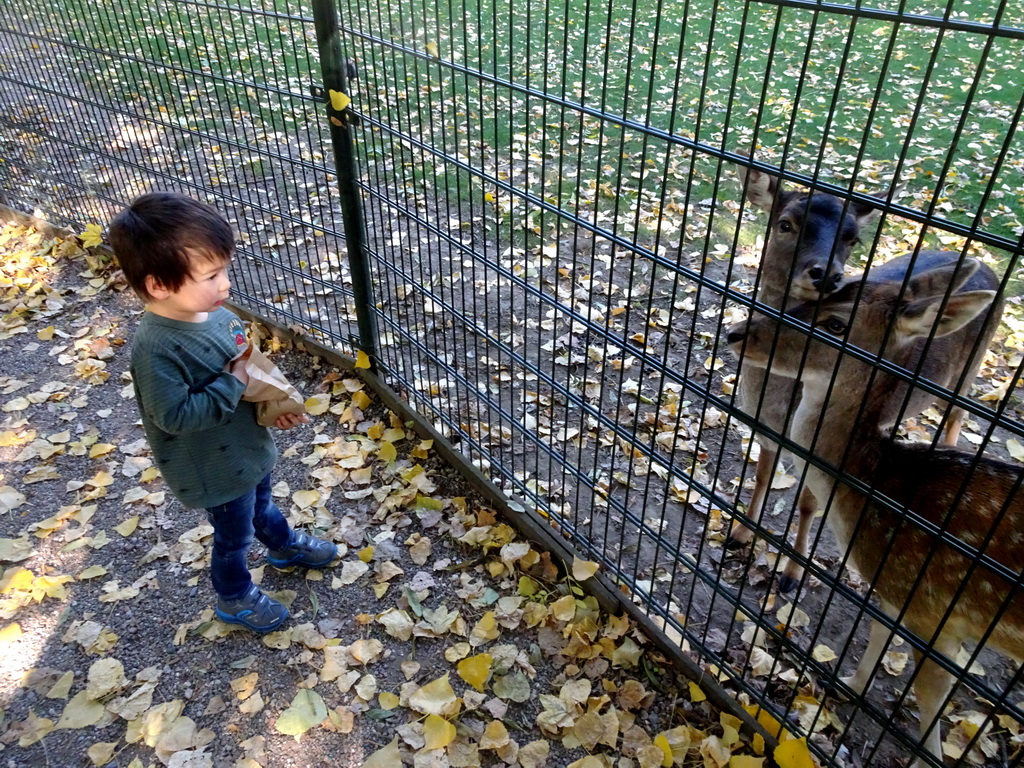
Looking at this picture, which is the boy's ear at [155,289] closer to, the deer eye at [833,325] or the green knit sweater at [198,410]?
the green knit sweater at [198,410]

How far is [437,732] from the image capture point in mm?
2859

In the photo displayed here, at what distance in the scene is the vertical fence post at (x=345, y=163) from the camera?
12.1 feet

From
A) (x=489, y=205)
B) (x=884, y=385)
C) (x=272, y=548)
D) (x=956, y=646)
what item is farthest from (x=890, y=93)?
(x=272, y=548)

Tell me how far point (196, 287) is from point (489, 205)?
4225 millimetres

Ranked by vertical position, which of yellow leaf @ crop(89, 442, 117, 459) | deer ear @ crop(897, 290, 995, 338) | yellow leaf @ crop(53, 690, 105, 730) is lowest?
yellow leaf @ crop(53, 690, 105, 730)

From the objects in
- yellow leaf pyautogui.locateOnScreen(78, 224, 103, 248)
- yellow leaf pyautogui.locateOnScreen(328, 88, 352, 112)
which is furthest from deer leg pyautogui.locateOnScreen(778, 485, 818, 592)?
yellow leaf pyautogui.locateOnScreen(78, 224, 103, 248)

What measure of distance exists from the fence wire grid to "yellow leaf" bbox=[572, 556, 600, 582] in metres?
0.07

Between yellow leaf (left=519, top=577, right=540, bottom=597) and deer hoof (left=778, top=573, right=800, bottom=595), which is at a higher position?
yellow leaf (left=519, top=577, right=540, bottom=597)

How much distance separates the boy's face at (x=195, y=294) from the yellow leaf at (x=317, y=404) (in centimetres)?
194

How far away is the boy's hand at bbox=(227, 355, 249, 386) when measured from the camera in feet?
8.92

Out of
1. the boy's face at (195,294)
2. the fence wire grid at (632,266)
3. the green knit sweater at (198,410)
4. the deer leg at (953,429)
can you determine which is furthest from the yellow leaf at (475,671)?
the deer leg at (953,429)

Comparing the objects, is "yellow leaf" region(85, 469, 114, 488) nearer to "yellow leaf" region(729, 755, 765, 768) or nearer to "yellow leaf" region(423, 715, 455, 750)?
"yellow leaf" region(423, 715, 455, 750)

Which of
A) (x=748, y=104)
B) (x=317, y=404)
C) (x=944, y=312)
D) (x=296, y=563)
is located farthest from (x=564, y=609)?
(x=748, y=104)

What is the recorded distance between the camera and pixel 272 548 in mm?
3492
